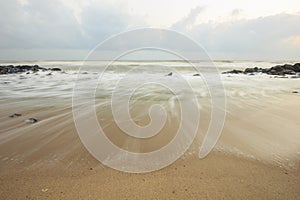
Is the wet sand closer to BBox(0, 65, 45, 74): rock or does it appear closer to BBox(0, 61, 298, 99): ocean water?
BBox(0, 61, 298, 99): ocean water

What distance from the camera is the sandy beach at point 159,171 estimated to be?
2.18m

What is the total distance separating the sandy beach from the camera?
7.14 ft

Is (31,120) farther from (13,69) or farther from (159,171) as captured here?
(13,69)

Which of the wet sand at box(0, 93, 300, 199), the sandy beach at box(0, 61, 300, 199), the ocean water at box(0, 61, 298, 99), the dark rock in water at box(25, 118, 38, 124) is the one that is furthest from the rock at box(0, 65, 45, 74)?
the wet sand at box(0, 93, 300, 199)

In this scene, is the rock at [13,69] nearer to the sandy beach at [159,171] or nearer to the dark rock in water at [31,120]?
the dark rock in water at [31,120]

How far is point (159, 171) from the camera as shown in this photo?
257 cm

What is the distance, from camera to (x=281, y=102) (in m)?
6.50

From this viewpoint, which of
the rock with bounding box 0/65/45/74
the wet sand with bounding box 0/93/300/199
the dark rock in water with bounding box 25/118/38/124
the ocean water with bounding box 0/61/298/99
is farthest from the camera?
the rock with bounding box 0/65/45/74

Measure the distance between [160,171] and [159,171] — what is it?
13 millimetres

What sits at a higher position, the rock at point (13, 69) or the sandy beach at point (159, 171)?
the rock at point (13, 69)

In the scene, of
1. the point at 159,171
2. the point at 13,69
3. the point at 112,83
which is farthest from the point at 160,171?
the point at 13,69

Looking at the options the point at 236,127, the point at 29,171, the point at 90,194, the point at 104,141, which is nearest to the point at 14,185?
the point at 29,171

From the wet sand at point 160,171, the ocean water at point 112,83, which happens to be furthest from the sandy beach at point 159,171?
the ocean water at point 112,83

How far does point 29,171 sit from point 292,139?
14.0ft
